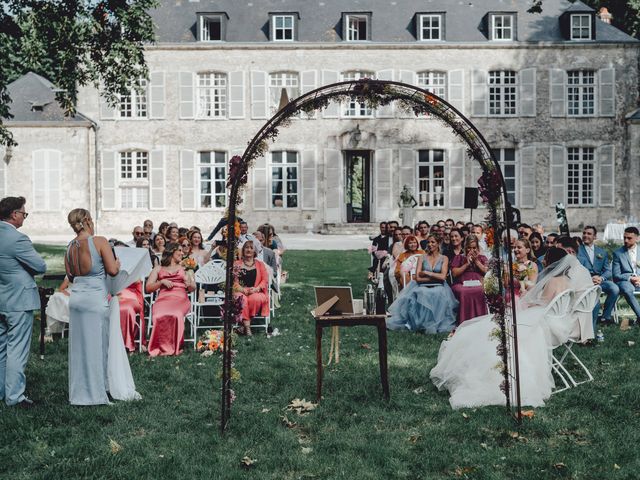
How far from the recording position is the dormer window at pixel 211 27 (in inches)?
947

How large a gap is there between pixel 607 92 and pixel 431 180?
22.8 ft

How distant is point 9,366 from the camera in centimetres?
518

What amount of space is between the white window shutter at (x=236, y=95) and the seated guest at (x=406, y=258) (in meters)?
15.8

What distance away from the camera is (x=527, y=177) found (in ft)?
79.6

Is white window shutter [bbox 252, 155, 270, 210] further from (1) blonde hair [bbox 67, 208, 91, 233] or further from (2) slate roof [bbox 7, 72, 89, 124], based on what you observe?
(1) blonde hair [bbox 67, 208, 91, 233]

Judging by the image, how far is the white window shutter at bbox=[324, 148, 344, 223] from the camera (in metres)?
24.1

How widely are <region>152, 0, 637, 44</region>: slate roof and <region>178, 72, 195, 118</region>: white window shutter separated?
1.30 metres

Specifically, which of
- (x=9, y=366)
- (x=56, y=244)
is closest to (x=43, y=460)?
(x=9, y=366)

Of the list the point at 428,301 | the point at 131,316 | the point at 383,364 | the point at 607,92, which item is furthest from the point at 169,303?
the point at 607,92

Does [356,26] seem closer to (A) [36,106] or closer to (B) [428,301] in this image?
(A) [36,106]

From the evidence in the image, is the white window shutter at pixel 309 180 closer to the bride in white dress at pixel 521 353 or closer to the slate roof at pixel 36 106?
the slate roof at pixel 36 106

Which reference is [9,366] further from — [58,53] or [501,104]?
[501,104]

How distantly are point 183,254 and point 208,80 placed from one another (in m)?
17.0

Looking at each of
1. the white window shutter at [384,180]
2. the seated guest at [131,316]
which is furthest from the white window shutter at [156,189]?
the seated guest at [131,316]
